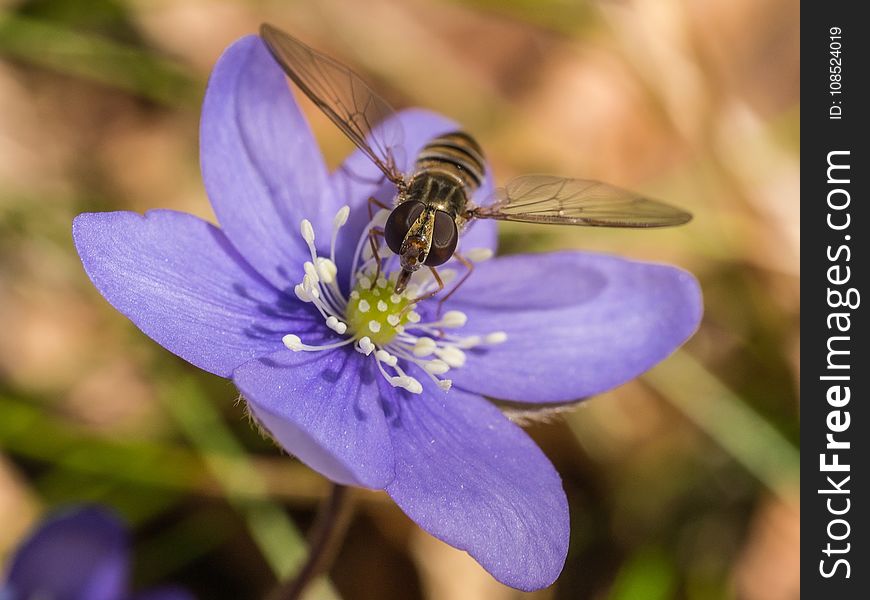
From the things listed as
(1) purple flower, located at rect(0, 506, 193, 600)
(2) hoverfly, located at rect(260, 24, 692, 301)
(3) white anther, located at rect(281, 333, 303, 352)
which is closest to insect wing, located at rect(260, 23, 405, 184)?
(2) hoverfly, located at rect(260, 24, 692, 301)

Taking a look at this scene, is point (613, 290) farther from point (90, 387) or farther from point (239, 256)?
point (90, 387)

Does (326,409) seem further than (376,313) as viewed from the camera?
No

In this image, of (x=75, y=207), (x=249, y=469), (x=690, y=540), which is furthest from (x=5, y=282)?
(x=690, y=540)

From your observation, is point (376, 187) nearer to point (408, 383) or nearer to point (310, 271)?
point (310, 271)

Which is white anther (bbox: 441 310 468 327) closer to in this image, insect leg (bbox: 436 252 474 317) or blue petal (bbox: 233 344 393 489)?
insect leg (bbox: 436 252 474 317)

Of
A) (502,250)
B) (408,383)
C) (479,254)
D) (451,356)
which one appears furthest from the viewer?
(502,250)

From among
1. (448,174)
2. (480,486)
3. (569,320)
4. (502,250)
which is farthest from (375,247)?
(502,250)

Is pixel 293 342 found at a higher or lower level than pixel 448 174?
lower

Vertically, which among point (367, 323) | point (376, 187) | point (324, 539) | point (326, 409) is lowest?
point (324, 539)
